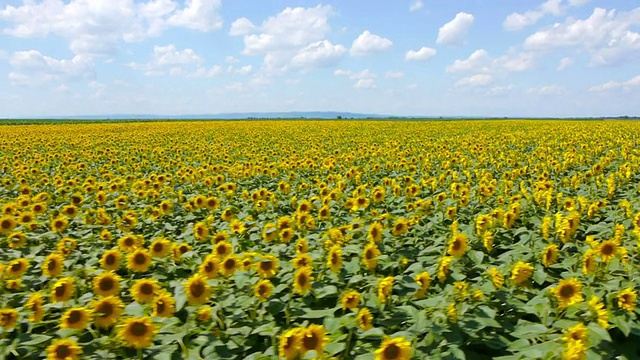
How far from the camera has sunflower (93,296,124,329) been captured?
2.75 m

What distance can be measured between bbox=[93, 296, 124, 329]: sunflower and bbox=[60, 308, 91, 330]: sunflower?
0.06 metres

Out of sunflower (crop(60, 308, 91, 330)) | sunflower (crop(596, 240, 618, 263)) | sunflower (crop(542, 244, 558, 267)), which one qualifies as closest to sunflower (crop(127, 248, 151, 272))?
sunflower (crop(60, 308, 91, 330))

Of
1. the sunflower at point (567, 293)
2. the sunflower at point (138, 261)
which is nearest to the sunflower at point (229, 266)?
the sunflower at point (138, 261)

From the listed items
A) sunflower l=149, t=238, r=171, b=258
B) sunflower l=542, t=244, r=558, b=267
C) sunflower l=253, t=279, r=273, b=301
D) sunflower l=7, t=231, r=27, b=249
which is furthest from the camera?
sunflower l=7, t=231, r=27, b=249

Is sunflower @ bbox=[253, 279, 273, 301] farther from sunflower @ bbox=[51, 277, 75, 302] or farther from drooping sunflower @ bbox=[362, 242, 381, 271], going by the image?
sunflower @ bbox=[51, 277, 75, 302]

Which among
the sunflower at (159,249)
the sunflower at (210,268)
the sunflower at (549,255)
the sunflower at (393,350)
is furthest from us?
the sunflower at (159,249)

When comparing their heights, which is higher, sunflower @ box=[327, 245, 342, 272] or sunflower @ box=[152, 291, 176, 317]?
sunflower @ box=[327, 245, 342, 272]

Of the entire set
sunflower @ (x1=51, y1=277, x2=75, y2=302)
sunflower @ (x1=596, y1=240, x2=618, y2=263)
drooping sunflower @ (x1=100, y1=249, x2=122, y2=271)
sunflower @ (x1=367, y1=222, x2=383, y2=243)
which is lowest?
sunflower @ (x1=51, y1=277, x2=75, y2=302)

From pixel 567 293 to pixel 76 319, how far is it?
295 cm

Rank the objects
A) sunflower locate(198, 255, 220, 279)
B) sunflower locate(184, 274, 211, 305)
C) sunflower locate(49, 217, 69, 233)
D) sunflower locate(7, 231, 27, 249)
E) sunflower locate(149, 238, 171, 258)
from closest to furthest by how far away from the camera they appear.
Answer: sunflower locate(184, 274, 211, 305) → sunflower locate(198, 255, 220, 279) → sunflower locate(149, 238, 171, 258) → sunflower locate(7, 231, 27, 249) → sunflower locate(49, 217, 69, 233)

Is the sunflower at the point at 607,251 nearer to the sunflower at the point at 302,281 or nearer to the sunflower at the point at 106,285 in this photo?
the sunflower at the point at 302,281

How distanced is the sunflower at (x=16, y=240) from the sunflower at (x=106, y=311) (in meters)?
2.43

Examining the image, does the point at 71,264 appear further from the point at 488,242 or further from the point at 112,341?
the point at 488,242

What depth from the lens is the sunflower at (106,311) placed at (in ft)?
9.02
